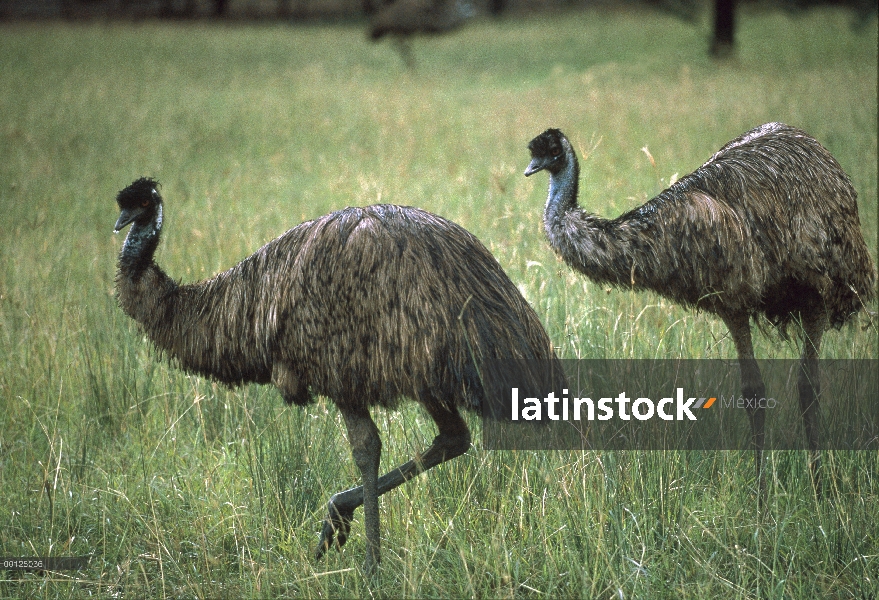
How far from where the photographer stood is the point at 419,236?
12.1 ft

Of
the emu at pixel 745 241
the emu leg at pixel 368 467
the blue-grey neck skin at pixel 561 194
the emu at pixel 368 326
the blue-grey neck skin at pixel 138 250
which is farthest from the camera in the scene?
the blue-grey neck skin at pixel 561 194

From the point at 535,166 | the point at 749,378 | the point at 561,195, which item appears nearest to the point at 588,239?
the point at 561,195

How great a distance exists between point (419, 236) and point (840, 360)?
281 centimetres

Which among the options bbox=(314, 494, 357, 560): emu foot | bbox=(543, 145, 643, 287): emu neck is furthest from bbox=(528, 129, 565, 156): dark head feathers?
bbox=(314, 494, 357, 560): emu foot

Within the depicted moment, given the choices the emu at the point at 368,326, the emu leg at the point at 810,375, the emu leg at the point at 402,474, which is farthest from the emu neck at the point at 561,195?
the emu leg at the point at 810,375

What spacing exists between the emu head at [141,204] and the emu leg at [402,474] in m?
1.44

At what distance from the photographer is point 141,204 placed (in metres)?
4.26

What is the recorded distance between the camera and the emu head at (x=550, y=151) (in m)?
4.61

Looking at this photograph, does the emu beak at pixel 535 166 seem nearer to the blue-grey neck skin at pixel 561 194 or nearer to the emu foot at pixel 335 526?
the blue-grey neck skin at pixel 561 194

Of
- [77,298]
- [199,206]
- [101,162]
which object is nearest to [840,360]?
[77,298]

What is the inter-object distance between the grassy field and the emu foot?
3.3 inches

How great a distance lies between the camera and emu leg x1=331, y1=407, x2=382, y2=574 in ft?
12.2

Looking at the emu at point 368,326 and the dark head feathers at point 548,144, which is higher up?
the dark head feathers at point 548,144

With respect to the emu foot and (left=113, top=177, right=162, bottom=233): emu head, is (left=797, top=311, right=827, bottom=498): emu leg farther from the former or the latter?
(left=113, top=177, right=162, bottom=233): emu head
